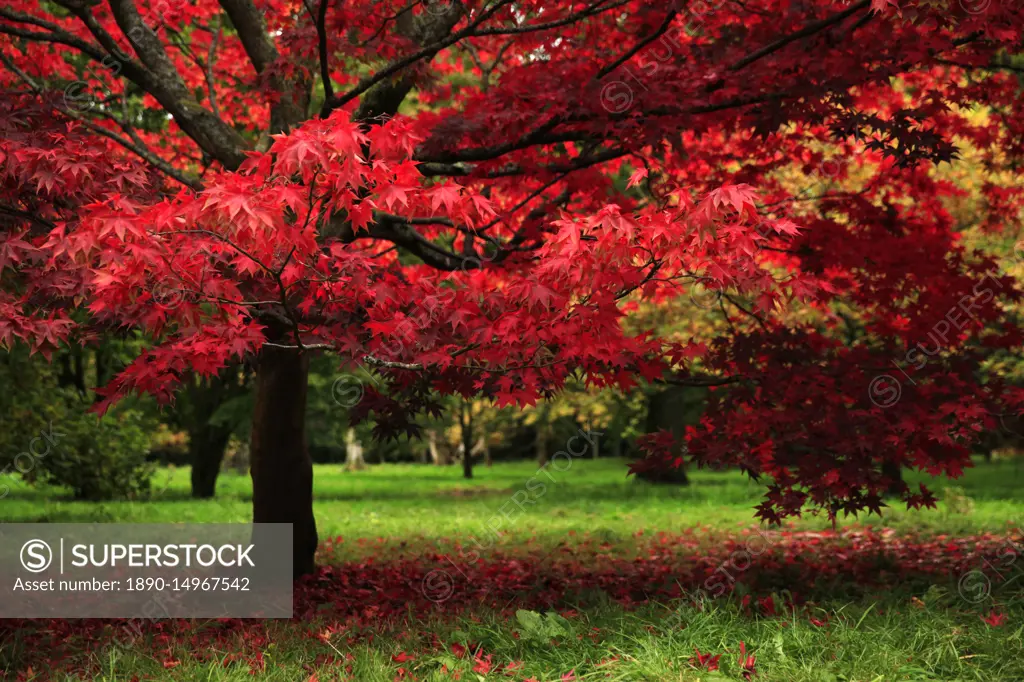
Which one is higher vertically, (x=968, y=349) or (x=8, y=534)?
(x=968, y=349)

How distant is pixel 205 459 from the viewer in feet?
58.2

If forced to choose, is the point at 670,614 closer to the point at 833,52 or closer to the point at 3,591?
the point at 833,52

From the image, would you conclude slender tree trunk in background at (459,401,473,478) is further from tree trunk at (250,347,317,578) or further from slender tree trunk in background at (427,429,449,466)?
tree trunk at (250,347,317,578)

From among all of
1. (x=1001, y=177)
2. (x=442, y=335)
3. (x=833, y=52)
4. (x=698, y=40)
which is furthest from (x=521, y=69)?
(x=1001, y=177)

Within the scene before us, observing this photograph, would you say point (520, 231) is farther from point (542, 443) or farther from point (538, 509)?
point (542, 443)

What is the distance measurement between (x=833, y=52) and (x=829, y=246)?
167 centimetres

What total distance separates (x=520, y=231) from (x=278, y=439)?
8.72 ft

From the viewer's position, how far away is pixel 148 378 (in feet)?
15.1

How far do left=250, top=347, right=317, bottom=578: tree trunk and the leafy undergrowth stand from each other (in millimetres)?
744

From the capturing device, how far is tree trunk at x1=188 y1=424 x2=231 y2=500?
17609mm

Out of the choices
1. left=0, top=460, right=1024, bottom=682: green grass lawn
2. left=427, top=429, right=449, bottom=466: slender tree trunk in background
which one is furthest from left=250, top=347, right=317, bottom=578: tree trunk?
left=427, top=429, right=449, bottom=466: slender tree trunk in background

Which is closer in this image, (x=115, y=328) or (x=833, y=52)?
(x=115, y=328)

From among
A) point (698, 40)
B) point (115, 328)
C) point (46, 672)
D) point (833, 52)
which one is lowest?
point (46, 672)

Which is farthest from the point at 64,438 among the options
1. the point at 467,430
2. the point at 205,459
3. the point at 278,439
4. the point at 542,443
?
the point at 542,443
